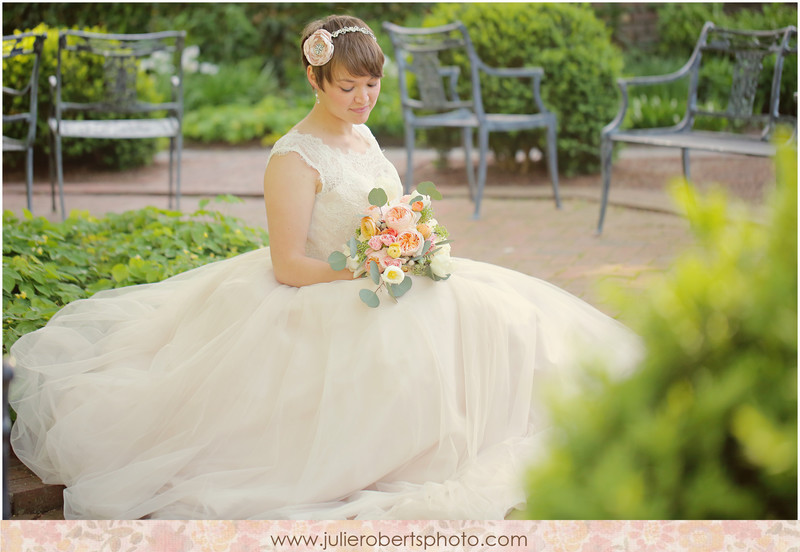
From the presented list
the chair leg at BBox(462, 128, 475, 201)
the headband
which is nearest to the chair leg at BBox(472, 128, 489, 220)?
the chair leg at BBox(462, 128, 475, 201)

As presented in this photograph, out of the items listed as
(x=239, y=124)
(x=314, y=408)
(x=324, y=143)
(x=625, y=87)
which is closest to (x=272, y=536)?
(x=314, y=408)

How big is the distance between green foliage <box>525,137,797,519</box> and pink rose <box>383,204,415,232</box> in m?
1.55

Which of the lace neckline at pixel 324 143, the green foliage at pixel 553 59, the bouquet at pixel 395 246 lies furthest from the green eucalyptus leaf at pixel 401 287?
the green foliage at pixel 553 59

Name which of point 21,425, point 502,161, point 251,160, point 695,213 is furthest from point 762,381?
point 251,160

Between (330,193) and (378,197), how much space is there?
0.90 ft

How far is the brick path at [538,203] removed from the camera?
189 inches

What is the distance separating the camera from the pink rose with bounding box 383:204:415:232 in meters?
2.38

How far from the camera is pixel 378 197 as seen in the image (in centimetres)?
244

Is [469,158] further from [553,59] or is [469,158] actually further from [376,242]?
[376,242]

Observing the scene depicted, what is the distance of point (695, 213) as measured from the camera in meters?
0.86

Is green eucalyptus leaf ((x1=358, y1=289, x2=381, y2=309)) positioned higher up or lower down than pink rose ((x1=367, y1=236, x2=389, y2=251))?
lower down

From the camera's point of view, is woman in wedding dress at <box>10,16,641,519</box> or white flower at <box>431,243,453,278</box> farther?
white flower at <box>431,243,453,278</box>

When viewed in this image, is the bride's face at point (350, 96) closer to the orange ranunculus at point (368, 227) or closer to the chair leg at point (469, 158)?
the orange ranunculus at point (368, 227)

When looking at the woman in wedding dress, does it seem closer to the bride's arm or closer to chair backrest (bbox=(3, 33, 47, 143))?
the bride's arm
